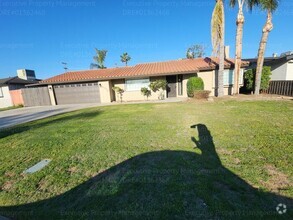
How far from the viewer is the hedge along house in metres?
14.1

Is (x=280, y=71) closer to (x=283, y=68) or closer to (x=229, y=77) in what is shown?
(x=283, y=68)

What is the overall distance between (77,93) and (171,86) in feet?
30.6

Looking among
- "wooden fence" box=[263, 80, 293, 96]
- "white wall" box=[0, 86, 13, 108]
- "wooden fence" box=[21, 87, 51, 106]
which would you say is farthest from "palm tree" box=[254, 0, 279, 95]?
"white wall" box=[0, 86, 13, 108]

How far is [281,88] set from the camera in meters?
11.9

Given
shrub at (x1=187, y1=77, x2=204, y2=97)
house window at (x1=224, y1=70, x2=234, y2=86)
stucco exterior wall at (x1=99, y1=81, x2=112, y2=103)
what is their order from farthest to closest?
stucco exterior wall at (x1=99, y1=81, x2=112, y2=103) < house window at (x1=224, y1=70, x2=234, y2=86) < shrub at (x1=187, y1=77, x2=204, y2=97)

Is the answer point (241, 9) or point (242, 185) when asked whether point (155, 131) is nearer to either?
point (242, 185)

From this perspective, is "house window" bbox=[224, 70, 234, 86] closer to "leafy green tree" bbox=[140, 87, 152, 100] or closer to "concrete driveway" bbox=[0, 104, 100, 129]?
"leafy green tree" bbox=[140, 87, 152, 100]

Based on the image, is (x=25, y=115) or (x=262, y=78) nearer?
(x=25, y=115)

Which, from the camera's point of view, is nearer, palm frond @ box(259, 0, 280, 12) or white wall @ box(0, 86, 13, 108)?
palm frond @ box(259, 0, 280, 12)

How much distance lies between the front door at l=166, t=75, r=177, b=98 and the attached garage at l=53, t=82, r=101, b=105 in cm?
673

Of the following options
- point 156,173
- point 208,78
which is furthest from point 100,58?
point 156,173

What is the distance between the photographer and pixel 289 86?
1115 cm

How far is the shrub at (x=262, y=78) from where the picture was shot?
12.4 m

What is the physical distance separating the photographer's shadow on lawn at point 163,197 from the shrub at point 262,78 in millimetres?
11988
